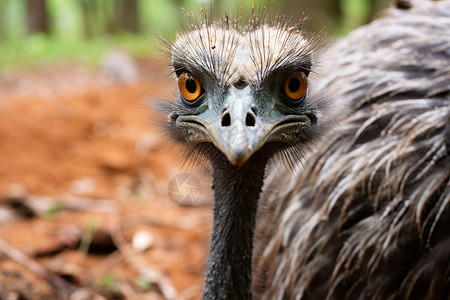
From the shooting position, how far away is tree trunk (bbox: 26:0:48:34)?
1383 cm

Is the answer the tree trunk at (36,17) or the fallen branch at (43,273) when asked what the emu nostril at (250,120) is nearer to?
the fallen branch at (43,273)

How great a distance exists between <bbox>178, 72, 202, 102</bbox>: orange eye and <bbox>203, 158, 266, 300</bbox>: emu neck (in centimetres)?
25

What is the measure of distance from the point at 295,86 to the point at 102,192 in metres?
3.15

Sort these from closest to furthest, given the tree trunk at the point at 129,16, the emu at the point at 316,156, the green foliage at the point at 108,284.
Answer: the emu at the point at 316,156 → the green foliage at the point at 108,284 → the tree trunk at the point at 129,16

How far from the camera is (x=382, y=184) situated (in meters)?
2.03

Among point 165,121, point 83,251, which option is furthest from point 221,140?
point 83,251

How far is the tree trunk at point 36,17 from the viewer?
13828 millimetres

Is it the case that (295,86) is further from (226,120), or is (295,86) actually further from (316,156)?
(316,156)

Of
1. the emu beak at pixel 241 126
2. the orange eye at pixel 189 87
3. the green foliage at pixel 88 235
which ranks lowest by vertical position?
the green foliage at pixel 88 235

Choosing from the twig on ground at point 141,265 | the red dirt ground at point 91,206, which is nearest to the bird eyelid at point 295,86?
the red dirt ground at point 91,206

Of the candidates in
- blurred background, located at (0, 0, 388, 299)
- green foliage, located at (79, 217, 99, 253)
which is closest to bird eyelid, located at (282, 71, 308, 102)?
blurred background, located at (0, 0, 388, 299)

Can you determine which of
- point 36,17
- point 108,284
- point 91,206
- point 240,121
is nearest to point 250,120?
point 240,121

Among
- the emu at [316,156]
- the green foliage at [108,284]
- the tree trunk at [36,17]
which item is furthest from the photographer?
the tree trunk at [36,17]

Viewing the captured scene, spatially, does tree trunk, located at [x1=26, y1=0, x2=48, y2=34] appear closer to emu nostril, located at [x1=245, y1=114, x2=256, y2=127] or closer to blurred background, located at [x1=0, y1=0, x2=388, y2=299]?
blurred background, located at [x1=0, y1=0, x2=388, y2=299]
